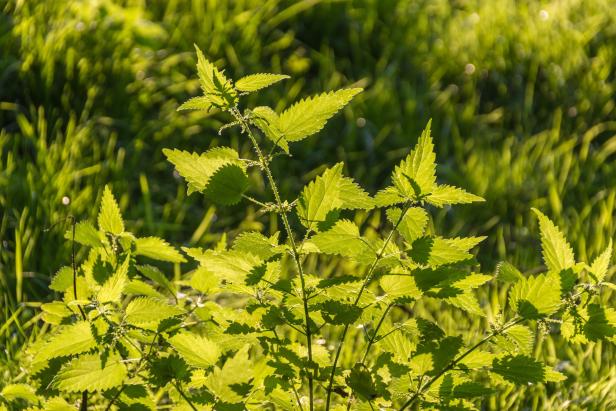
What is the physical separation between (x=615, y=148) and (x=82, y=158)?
2166 millimetres

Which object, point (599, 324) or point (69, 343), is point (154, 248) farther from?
point (599, 324)

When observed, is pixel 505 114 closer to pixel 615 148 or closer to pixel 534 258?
pixel 615 148

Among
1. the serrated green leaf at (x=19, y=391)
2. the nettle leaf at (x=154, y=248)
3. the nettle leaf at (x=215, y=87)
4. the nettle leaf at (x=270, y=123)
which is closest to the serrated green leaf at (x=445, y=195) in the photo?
the nettle leaf at (x=270, y=123)

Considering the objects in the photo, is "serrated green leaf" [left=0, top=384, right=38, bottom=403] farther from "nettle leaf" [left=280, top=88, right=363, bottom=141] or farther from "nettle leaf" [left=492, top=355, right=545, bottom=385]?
"nettle leaf" [left=492, top=355, right=545, bottom=385]

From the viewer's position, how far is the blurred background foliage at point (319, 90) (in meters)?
3.27

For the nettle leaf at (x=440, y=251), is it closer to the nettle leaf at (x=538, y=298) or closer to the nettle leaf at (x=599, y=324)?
the nettle leaf at (x=538, y=298)

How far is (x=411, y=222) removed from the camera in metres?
1.55

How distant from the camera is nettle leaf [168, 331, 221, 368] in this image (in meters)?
1.64

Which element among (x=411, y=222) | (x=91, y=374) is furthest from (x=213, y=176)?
(x=91, y=374)

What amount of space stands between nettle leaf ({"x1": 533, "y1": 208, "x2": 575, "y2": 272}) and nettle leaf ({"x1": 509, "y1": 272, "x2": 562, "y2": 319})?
4cm

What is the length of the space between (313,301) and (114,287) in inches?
13.3

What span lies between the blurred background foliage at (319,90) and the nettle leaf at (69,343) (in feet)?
3.72

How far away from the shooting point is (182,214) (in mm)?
3439

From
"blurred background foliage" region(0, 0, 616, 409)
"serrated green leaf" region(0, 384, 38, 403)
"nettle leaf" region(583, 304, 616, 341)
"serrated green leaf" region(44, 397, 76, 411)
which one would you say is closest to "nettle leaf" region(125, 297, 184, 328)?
"serrated green leaf" region(44, 397, 76, 411)
